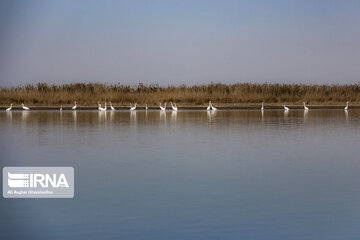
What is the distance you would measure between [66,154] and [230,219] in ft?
24.4

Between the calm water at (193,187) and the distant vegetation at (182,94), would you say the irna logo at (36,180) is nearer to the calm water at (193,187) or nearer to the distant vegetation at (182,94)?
the calm water at (193,187)

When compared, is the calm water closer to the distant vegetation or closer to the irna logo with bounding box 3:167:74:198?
the irna logo with bounding box 3:167:74:198

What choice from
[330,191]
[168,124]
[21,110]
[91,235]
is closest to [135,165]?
[330,191]

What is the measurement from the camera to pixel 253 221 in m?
8.86

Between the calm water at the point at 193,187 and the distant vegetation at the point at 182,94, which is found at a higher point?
the distant vegetation at the point at 182,94

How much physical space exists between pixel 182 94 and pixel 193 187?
2963cm

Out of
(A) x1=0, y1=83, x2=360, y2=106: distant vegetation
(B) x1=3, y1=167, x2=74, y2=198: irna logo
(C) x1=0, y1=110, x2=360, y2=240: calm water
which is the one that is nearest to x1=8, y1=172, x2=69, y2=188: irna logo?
(B) x1=3, y1=167, x2=74, y2=198: irna logo

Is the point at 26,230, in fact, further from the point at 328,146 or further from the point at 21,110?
the point at 21,110

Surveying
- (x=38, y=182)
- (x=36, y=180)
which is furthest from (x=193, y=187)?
(x=36, y=180)

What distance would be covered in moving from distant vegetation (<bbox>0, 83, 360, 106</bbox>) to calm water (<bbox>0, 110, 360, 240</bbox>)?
1985 centimetres

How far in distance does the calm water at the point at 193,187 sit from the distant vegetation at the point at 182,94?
65.1 ft

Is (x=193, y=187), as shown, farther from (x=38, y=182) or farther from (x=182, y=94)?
(x=182, y=94)

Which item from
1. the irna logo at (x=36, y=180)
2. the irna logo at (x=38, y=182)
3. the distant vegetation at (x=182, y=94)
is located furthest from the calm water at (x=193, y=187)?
the distant vegetation at (x=182, y=94)

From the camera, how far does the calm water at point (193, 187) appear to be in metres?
8.63
